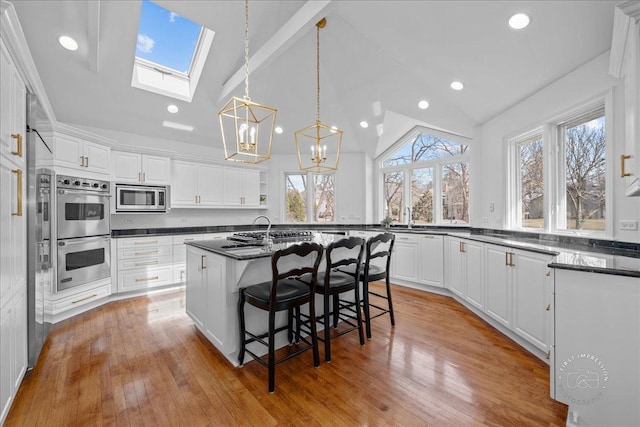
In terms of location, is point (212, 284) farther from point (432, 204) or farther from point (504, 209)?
point (432, 204)

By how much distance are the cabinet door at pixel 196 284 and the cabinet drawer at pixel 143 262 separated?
63.9 inches

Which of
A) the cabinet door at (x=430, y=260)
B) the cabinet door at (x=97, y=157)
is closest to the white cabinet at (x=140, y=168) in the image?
the cabinet door at (x=97, y=157)

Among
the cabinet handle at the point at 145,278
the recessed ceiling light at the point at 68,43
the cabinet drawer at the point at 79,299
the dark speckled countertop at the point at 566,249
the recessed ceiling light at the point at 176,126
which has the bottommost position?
the cabinet drawer at the point at 79,299

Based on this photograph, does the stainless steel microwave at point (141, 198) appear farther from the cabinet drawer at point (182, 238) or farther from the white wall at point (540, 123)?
the white wall at point (540, 123)

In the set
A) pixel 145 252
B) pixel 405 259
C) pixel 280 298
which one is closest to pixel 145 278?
pixel 145 252

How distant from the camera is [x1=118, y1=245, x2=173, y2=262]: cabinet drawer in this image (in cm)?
396

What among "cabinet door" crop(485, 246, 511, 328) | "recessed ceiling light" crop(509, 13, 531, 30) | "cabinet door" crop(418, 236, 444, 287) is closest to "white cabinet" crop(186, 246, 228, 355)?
"cabinet door" crop(485, 246, 511, 328)

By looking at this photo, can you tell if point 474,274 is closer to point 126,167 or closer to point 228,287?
point 228,287

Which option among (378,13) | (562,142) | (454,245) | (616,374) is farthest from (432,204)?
(616,374)

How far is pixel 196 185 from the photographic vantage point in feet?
16.6

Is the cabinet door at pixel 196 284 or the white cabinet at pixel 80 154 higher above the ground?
the white cabinet at pixel 80 154

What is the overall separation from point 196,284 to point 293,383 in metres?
1.41

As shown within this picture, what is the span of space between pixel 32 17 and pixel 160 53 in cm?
146

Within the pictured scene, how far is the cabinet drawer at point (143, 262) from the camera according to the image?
13.0 feet
